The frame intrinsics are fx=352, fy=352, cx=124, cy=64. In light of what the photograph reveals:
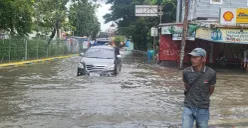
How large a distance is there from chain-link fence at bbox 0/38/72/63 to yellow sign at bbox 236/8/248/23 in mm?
15459

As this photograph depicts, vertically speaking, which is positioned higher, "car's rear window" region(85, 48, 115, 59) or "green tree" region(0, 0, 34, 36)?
"green tree" region(0, 0, 34, 36)

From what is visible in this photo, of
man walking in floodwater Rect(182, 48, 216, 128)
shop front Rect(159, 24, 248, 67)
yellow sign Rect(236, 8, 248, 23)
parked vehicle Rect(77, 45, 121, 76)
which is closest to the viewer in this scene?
man walking in floodwater Rect(182, 48, 216, 128)

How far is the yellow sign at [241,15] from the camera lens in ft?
70.7

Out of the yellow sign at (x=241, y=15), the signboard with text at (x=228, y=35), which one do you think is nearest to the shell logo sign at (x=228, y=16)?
the yellow sign at (x=241, y=15)

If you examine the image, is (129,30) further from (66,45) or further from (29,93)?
(29,93)

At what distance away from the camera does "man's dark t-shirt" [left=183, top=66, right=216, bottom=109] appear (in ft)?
16.6

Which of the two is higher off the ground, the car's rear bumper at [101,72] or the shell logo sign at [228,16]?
the shell logo sign at [228,16]

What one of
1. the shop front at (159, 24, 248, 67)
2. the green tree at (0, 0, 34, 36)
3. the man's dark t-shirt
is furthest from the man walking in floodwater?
the shop front at (159, 24, 248, 67)

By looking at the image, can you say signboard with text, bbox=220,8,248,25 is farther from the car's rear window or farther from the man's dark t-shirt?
the man's dark t-shirt

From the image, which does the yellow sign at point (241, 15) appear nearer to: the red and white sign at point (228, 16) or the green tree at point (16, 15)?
the red and white sign at point (228, 16)

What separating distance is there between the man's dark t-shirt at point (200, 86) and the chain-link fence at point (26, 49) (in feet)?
67.9

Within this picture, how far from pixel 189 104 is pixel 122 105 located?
485 cm

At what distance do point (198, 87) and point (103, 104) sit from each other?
5.16 m

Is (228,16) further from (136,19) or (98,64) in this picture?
(136,19)
